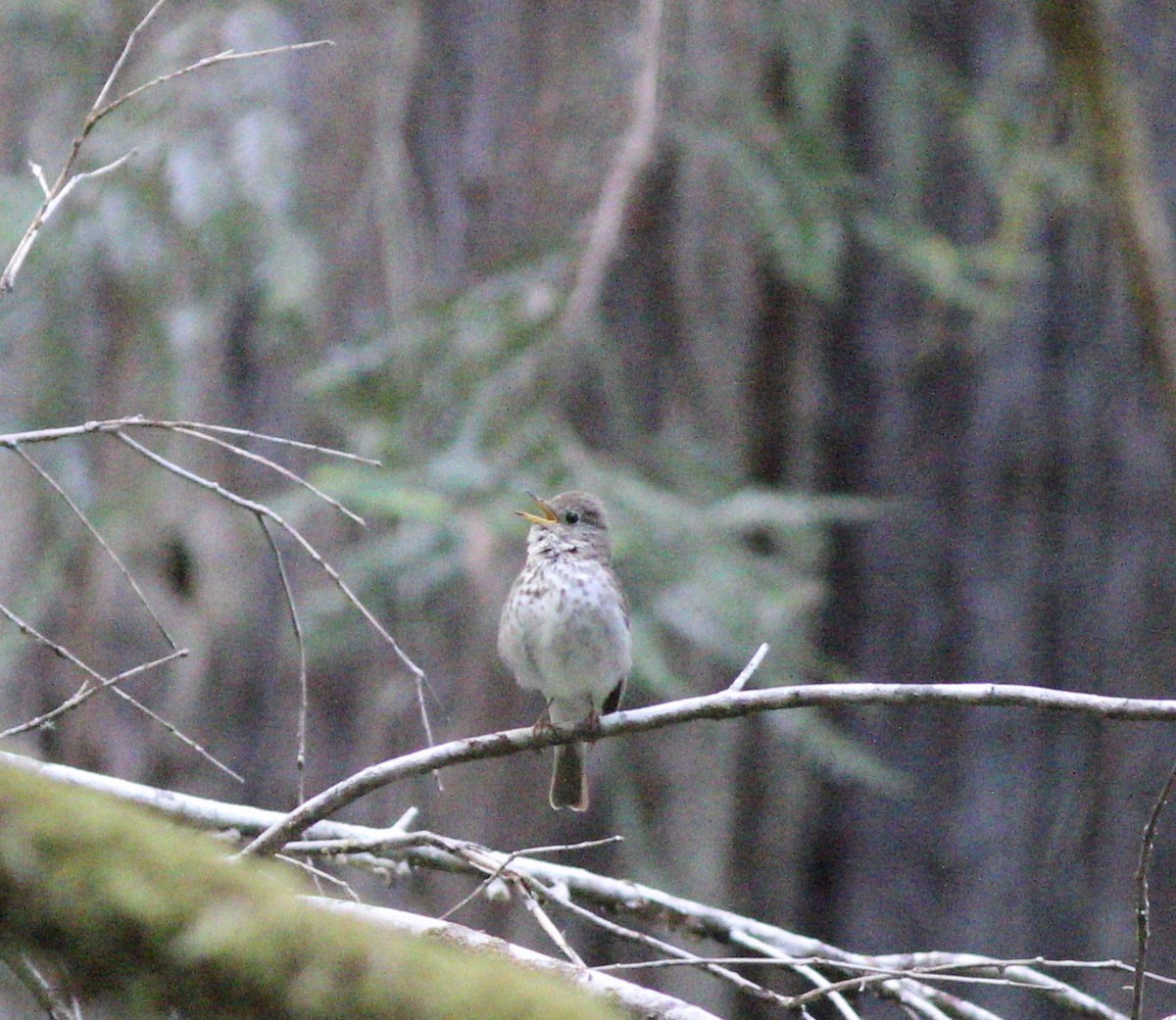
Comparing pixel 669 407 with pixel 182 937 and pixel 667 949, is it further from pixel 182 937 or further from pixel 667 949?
pixel 182 937

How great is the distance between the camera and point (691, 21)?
5.18m

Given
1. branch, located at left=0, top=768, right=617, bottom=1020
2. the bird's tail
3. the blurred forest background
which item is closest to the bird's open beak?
the blurred forest background

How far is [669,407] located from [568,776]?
2019mm

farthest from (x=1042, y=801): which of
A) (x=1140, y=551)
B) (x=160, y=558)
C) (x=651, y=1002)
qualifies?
(x=651, y=1002)

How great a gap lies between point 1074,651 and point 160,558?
3.36 m

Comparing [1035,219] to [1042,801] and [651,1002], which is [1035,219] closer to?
[1042,801]

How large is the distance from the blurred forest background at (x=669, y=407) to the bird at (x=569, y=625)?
372 mm

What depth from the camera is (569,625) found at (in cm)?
405

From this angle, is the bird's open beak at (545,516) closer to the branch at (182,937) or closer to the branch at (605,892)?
the branch at (605,892)

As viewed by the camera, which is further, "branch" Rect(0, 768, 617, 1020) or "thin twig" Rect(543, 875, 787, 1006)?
"thin twig" Rect(543, 875, 787, 1006)

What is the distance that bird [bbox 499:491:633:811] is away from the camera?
4066 mm

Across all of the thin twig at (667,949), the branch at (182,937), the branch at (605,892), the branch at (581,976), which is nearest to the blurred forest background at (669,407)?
the branch at (605,892)

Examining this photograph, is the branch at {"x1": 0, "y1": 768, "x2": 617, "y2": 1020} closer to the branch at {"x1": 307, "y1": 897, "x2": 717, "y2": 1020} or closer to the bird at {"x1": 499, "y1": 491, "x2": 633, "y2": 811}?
the branch at {"x1": 307, "y1": 897, "x2": 717, "y2": 1020}

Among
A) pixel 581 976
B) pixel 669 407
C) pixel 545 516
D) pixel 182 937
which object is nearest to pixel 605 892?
pixel 581 976
